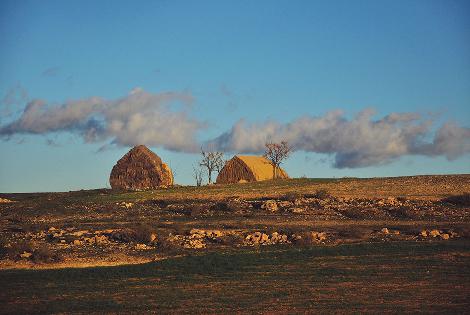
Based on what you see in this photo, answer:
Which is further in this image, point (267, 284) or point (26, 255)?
point (26, 255)

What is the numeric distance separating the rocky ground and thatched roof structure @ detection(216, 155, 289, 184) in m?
13.9

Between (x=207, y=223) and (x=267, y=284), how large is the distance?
15.5 metres

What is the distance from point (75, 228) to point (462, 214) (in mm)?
19089

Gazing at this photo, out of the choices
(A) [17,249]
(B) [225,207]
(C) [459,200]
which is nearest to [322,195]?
(B) [225,207]

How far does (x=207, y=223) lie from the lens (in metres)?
33.9

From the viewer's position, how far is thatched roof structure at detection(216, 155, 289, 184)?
202 ft

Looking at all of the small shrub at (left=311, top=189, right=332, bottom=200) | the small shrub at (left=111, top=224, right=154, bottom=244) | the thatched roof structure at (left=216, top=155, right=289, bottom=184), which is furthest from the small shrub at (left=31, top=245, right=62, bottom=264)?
the thatched roof structure at (left=216, top=155, right=289, bottom=184)

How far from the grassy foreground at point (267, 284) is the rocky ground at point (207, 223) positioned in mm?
2600

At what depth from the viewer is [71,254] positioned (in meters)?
26.2

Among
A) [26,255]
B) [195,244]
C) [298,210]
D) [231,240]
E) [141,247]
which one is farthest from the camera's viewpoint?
[298,210]

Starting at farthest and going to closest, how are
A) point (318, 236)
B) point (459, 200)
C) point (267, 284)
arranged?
point (459, 200), point (318, 236), point (267, 284)

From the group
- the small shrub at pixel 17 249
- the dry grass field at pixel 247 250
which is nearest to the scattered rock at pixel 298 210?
the dry grass field at pixel 247 250

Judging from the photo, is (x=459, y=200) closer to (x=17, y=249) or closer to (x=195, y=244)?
(x=195, y=244)

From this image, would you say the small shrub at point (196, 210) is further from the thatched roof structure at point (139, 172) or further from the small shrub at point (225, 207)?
the thatched roof structure at point (139, 172)
